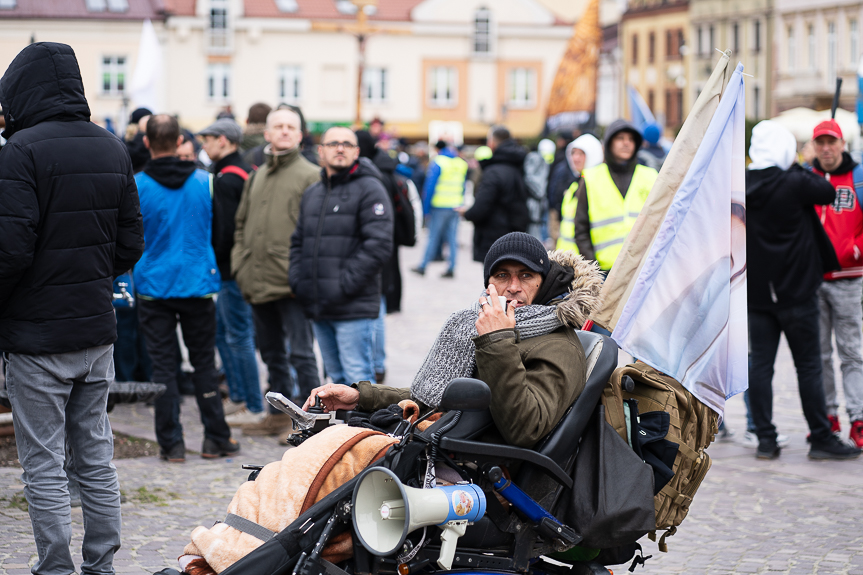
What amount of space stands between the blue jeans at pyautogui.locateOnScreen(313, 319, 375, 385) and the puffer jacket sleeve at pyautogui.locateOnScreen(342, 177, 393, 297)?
0.89 ft

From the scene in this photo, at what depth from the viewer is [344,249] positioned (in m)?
7.61

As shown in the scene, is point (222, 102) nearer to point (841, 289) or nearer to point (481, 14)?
point (481, 14)

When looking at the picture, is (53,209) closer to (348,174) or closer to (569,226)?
(348,174)

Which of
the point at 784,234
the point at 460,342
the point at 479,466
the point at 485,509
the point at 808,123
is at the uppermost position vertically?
the point at 808,123

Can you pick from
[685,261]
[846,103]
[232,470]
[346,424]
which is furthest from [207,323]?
[846,103]

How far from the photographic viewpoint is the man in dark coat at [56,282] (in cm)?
462

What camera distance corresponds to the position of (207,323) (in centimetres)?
745

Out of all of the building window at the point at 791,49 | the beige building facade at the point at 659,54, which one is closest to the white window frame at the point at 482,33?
the beige building facade at the point at 659,54

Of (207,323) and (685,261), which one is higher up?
(685,261)

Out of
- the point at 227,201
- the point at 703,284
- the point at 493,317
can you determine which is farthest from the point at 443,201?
the point at 493,317

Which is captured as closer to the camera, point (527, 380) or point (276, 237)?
point (527, 380)

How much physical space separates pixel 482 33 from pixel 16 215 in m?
65.1

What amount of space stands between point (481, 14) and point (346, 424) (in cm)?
→ 6544

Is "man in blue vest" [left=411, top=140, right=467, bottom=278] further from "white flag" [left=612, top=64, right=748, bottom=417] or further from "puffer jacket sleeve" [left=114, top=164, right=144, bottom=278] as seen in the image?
"white flag" [left=612, top=64, right=748, bottom=417]
